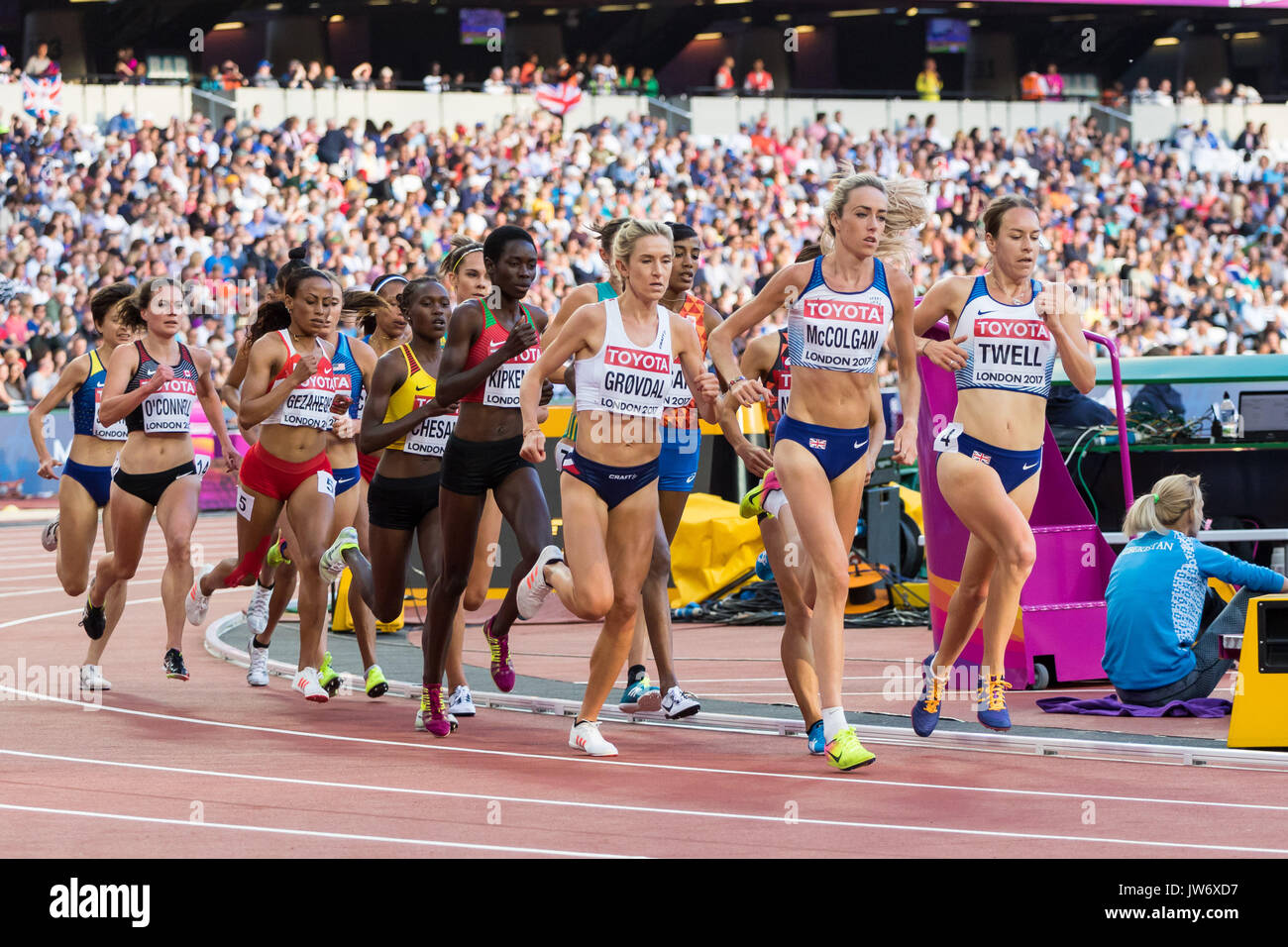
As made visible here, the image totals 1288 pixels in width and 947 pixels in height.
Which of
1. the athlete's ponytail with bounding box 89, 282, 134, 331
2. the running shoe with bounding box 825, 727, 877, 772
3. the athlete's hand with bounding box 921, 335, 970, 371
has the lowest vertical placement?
the running shoe with bounding box 825, 727, 877, 772

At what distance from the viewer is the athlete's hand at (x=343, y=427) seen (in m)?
9.90

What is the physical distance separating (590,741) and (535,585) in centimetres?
74

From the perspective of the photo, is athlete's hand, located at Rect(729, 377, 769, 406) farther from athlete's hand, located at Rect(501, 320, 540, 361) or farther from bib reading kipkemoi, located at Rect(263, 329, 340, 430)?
bib reading kipkemoi, located at Rect(263, 329, 340, 430)

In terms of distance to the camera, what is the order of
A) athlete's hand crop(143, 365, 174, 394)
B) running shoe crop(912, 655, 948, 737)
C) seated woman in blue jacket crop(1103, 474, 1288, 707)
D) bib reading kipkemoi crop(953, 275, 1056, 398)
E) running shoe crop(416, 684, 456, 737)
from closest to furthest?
running shoe crop(912, 655, 948, 737), bib reading kipkemoi crop(953, 275, 1056, 398), running shoe crop(416, 684, 456, 737), seated woman in blue jacket crop(1103, 474, 1288, 707), athlete's hand crop(143, 365, 174, 394)

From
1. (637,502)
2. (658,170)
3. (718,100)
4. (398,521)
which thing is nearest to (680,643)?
(398,521)

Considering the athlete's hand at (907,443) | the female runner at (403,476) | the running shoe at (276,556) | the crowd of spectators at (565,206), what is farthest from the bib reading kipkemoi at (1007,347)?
the crowd of spectators at (565,206)

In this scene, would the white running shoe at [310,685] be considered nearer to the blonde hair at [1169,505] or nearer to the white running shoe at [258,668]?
the white running shoe at [258,668]

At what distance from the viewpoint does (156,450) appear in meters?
10.3

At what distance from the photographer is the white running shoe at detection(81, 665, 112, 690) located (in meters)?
10.4

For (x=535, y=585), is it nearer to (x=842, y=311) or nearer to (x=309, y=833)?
(x=842, y=311)

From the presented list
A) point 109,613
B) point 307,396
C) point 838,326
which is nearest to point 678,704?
point 838,326

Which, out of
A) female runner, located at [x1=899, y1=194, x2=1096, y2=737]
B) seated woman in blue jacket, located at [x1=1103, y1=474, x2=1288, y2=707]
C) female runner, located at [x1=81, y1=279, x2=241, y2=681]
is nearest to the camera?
female runner, located at [x1=899, y1=194, x2=1096, y2=737]

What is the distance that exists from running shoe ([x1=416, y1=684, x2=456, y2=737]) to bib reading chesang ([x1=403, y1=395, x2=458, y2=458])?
1.22 metres

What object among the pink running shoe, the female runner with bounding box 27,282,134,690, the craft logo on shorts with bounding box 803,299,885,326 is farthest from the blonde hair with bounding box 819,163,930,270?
the female runner with bounding box 27,282,134,690
